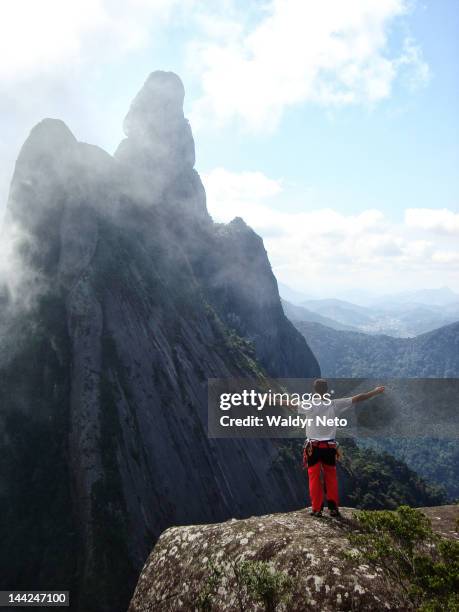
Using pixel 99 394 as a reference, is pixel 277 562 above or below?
above

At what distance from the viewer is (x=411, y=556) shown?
7.01 m

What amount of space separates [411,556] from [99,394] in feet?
153

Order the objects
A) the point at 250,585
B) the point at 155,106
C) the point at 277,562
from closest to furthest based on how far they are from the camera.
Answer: the point at 250,585 → the point at 277,562 → the point at 155,106

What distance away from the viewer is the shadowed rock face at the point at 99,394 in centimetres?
4162

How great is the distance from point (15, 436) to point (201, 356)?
28194 mm

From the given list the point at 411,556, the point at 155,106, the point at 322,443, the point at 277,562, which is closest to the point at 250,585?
the point at 277,562

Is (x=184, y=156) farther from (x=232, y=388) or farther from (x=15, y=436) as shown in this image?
(x=15, y=436)

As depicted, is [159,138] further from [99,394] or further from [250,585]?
[250,585]

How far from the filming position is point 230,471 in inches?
2201

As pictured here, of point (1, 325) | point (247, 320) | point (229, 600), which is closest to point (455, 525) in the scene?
point (229, 600)

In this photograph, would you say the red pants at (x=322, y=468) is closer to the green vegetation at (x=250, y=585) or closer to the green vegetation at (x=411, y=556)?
the green vegetation at (x=411, y=556)

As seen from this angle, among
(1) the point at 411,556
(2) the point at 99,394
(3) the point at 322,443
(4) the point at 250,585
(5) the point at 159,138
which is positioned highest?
(5) the point at 159,138

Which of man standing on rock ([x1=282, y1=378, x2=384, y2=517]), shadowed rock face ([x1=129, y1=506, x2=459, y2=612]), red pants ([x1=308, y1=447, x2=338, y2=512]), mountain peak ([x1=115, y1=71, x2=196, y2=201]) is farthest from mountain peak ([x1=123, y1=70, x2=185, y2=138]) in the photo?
shadowed rock face ([x1=129, y1=506, x2=459, y2=612])

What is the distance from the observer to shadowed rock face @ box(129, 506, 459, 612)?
642 cm
